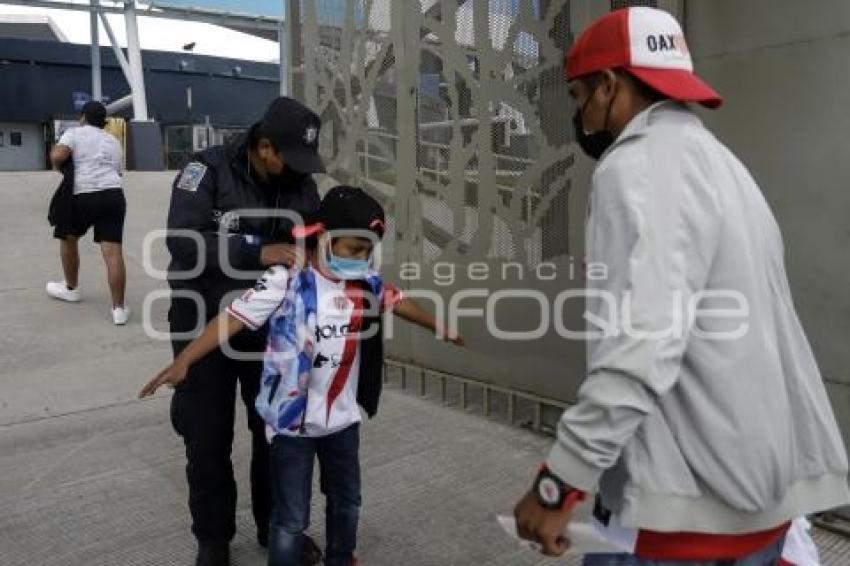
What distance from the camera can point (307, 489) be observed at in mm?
2809

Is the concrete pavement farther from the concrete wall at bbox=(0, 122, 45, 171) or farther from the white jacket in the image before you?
the concrete wall at bbox=(0, 122, 45, 171)

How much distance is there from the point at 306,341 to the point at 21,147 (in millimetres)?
34190

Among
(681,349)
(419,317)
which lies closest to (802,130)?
(419,317)

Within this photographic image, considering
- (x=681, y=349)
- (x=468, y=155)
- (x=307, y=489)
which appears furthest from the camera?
(x=468, y=155)

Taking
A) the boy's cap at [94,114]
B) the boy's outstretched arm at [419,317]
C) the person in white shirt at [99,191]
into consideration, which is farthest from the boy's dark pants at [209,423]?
the boy's cap at [94,114]

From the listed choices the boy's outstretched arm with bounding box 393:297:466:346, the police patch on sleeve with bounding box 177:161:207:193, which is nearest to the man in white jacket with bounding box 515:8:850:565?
the boy's outstretched arm with bounding box 393:297:466:346

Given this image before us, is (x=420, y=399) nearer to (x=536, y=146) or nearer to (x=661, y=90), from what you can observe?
(x=536, y=146)

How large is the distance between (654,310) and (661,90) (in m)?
0.44

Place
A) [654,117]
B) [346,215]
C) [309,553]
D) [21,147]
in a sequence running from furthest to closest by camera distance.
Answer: [21,147] < [309,553] < [346,215] < [654,117]

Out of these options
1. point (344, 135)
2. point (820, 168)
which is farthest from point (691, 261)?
point (344, 135)

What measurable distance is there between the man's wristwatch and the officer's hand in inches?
52.8

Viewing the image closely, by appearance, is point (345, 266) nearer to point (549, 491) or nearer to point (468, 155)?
point (549, 491)

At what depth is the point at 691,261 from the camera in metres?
1.52

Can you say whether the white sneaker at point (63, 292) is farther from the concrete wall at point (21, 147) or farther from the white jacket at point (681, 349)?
the concrete wall at point (21, 147)
